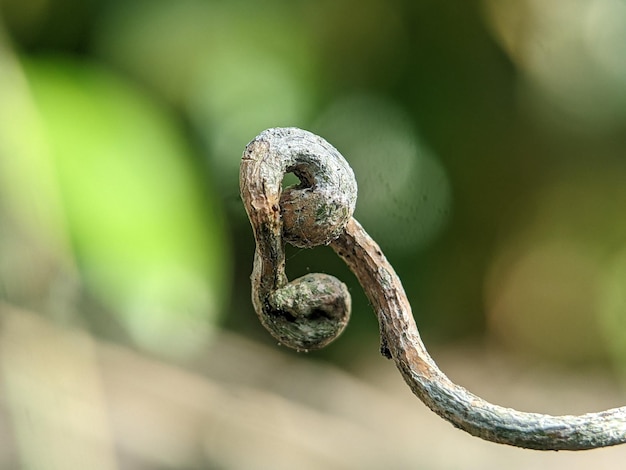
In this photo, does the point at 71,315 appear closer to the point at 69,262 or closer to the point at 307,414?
the point at 69,262

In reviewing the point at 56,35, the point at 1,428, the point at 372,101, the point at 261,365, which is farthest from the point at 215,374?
the point at 56,35

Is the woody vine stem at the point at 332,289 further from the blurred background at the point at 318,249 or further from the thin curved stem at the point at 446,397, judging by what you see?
the blurred background at the point at 318,249

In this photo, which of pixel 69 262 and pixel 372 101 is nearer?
pixel 69 262

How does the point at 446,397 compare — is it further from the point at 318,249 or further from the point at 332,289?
the point at 318,249

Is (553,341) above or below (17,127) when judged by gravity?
above

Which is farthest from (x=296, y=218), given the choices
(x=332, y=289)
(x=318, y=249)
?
(x=318, y=249)

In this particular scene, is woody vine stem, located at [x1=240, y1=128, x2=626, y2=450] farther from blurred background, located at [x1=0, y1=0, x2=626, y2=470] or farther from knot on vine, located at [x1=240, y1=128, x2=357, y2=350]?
blurred background, located at [x1=0, y1=0, x2=626, y2=470]
